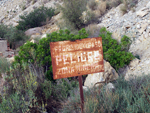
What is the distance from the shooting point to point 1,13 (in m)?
29.2

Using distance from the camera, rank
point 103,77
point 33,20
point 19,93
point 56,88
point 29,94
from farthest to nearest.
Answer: point 33,20
point 103,77
point 56,88
point 19,93
point 29,94

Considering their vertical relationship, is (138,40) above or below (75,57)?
above

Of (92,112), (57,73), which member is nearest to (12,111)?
(57,73)

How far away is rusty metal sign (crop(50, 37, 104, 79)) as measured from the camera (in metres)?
2.50

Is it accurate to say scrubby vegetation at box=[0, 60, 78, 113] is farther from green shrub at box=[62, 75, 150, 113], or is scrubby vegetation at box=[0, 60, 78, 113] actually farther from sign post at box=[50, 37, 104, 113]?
sign post at box=[50, 37, 104, 113]

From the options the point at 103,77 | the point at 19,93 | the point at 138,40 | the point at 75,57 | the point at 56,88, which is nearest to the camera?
the point at 75,57

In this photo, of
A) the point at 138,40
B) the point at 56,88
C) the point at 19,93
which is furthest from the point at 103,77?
the point at 138,40

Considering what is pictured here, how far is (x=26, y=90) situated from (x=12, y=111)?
519 mm

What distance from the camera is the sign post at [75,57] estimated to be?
2.50 meters

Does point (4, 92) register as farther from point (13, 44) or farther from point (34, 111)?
point (13, 44)

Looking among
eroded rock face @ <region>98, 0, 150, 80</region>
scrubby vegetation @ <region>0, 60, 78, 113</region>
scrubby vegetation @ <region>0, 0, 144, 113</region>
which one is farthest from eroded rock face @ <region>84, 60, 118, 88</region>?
scrubby vegetation @ <region>0, 60, 78, 113</region>

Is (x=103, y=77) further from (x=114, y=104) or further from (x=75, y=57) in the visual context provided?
(x=75, y=57)

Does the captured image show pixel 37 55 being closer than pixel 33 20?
Yes

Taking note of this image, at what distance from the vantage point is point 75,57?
2561mm
